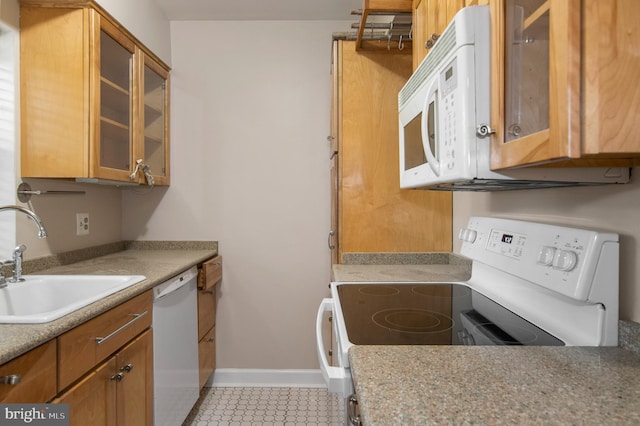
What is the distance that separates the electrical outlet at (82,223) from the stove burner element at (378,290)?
1.61 m

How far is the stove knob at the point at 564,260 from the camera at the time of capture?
80cm

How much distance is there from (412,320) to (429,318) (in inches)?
2.3

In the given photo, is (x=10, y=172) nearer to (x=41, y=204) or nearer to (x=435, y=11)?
(x=41, y=204)

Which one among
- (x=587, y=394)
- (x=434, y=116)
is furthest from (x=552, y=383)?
(x=434, y=116)

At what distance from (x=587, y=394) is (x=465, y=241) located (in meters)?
0.82

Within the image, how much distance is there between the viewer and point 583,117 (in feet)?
1.86

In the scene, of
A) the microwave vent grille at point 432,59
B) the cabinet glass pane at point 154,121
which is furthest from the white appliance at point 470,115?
the cabinet glass pane at point 154,121

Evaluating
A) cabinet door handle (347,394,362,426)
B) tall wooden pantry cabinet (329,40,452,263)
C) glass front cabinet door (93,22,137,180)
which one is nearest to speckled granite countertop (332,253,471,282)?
tall wooden pantry cabinet (329,40,452,263)

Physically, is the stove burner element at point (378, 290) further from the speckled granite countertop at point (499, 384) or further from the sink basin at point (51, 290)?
the sink basin at point (51, 290)

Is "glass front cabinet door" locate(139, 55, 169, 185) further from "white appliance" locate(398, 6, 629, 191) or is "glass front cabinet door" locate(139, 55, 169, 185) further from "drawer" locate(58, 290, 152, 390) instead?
"white appliance" locate(398, 6, 629, 191)

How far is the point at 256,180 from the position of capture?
2.45 m

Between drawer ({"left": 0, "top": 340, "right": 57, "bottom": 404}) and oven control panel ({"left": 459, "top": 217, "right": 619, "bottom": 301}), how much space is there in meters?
1.26

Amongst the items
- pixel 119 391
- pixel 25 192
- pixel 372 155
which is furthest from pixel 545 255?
pixel 25 192

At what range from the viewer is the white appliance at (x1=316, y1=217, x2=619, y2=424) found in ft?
2.55
